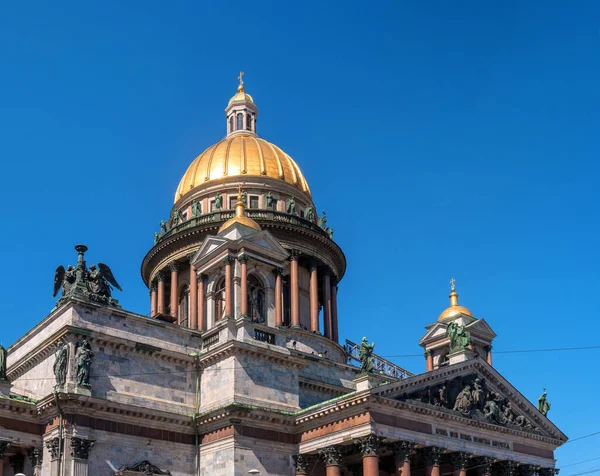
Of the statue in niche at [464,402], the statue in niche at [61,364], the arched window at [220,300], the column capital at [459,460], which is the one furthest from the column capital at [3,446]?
the statue in niche at [464,402]

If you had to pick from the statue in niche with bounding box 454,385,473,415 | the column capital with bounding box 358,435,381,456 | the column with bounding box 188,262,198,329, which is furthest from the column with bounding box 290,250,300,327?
the column capital with bounding box 358,435,381,456

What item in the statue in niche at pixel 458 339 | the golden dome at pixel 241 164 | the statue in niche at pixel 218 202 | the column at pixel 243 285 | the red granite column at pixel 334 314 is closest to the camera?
the column at pixel 243 285

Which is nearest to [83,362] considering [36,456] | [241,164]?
[36,456]

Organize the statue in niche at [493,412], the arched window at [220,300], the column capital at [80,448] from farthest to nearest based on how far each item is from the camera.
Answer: the arched window at [220,300] → the statue in niche at [493,412] → the column capital at [80,448]

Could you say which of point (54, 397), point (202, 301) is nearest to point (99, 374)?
point (54, 397)

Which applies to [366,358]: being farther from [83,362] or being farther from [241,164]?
[241,164]

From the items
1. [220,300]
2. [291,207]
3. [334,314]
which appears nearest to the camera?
[220,300]

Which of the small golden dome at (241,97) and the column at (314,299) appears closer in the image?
the column at (314,299)

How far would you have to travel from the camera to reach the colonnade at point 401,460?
127 feet

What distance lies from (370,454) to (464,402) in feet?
25.5

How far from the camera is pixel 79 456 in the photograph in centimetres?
3650

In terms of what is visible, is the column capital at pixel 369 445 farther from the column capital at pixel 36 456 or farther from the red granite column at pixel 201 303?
the column capital at pixel 36 456

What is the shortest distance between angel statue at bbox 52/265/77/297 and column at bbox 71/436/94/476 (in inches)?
272

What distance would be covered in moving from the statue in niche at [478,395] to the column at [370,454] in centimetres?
Answer: 820
